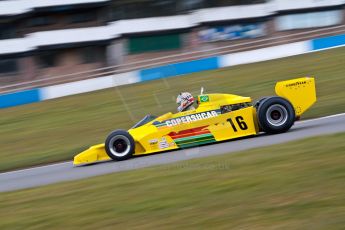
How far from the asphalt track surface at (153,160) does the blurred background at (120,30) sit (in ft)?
67.5

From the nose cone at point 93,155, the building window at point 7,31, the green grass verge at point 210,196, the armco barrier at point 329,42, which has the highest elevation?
the building window at point 7,31

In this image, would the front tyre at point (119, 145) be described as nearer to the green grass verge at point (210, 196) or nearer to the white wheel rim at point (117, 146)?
the white wheel rim at point (117, 146)

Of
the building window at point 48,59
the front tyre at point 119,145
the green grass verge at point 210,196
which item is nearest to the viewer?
the green grass verge at point 210,196

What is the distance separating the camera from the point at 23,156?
42.0 feet

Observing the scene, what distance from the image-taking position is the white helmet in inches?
385

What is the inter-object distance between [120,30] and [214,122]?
78.9 ft

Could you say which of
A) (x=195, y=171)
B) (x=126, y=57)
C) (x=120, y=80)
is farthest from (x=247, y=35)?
(x=195, y=171)

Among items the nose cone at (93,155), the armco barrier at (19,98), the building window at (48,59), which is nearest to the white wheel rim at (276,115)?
the nose cone at (93,155)

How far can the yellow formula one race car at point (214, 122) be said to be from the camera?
9.52 metres

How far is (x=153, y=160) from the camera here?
9234 millimetres

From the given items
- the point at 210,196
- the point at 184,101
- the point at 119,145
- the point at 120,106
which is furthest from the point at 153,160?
the point at 120,106

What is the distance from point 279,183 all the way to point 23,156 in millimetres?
7840

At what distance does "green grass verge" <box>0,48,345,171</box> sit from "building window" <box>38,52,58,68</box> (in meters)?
11.7

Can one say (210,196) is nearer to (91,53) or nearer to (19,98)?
(19,98)
